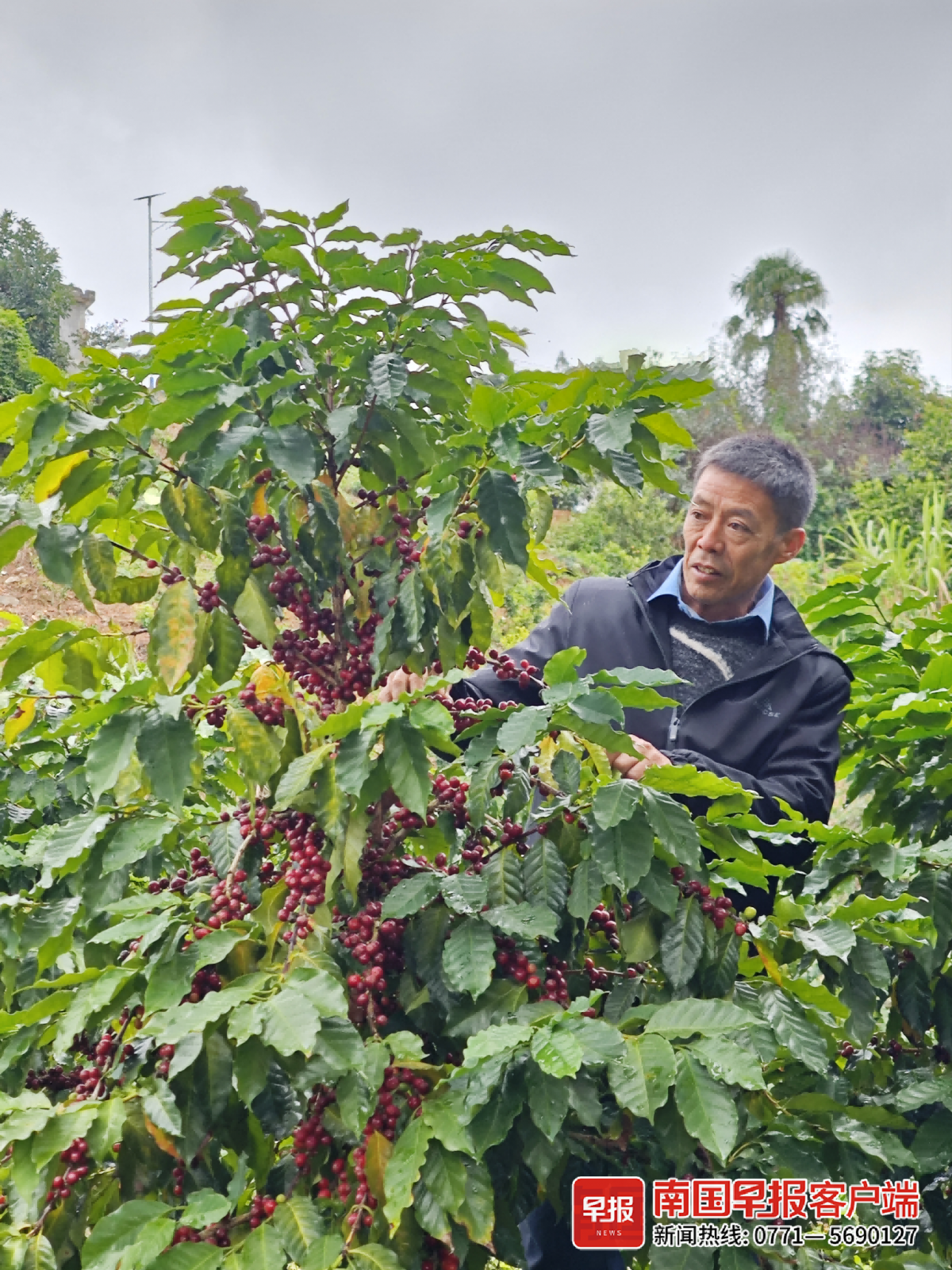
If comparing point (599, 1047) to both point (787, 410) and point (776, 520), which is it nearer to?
point (776, 520)

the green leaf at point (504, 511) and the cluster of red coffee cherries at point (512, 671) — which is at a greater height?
the green leaf at point (504, 511)

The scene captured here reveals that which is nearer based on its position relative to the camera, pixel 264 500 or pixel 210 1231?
pixel 210 1231

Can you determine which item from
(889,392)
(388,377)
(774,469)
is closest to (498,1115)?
(388,377)

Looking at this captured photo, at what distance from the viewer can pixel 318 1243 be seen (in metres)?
1.20

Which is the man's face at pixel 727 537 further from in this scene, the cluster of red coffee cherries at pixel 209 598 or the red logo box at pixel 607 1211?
the red logo box at pixel 607 1211

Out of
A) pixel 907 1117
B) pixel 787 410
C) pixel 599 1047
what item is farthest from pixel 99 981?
pixel 787 410

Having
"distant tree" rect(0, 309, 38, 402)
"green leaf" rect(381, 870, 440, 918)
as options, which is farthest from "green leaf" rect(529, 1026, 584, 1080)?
"distant tree" rect(0, 309, 38, 402)

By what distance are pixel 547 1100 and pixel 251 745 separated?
1.70ft

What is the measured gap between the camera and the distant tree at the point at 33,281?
15969 mm

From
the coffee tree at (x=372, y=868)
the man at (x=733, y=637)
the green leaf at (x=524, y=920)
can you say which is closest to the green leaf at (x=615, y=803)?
the coffee tree at (x=372, y=868)

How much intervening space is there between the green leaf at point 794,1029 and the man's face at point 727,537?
1014 millimetres

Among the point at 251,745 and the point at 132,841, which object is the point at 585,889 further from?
the point at 132,841

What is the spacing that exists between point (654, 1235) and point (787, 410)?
1946 cm

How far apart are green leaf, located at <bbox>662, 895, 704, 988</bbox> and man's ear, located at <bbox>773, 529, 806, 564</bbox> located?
3.56 ft
